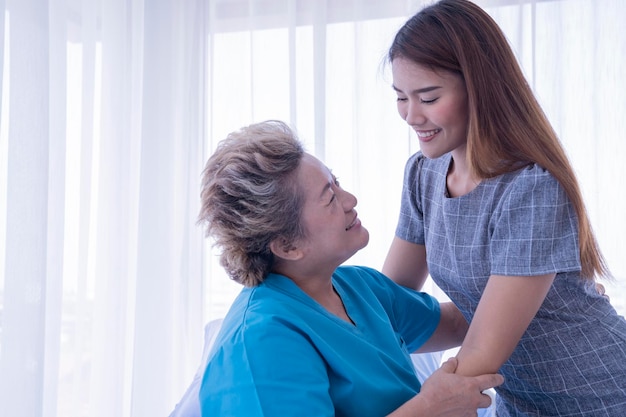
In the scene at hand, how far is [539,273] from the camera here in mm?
1227

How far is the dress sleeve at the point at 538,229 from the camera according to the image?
1226 millimetres

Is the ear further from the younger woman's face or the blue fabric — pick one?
the younger woman's face

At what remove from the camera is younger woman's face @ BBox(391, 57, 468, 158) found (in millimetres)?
1312

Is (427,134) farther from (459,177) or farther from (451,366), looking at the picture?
(451,366)

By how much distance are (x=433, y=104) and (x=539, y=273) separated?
0.38 m

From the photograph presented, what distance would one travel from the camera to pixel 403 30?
4.47 feet

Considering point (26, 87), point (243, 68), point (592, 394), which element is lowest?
point (592, 394)

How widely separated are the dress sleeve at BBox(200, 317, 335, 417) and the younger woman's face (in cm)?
49

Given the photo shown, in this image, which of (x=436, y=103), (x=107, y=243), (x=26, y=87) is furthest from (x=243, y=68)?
(x=436, y=103)

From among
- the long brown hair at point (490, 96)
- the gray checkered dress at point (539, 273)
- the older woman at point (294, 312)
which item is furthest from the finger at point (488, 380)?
the long brown hair at point (490, 96)

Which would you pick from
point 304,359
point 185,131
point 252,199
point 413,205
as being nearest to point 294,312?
point 304,359

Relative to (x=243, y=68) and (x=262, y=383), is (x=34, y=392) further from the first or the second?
(x=243, y=68)

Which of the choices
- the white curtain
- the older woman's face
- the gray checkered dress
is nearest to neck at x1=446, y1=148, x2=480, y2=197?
the gray checkered dress

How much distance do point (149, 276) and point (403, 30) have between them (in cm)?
161
